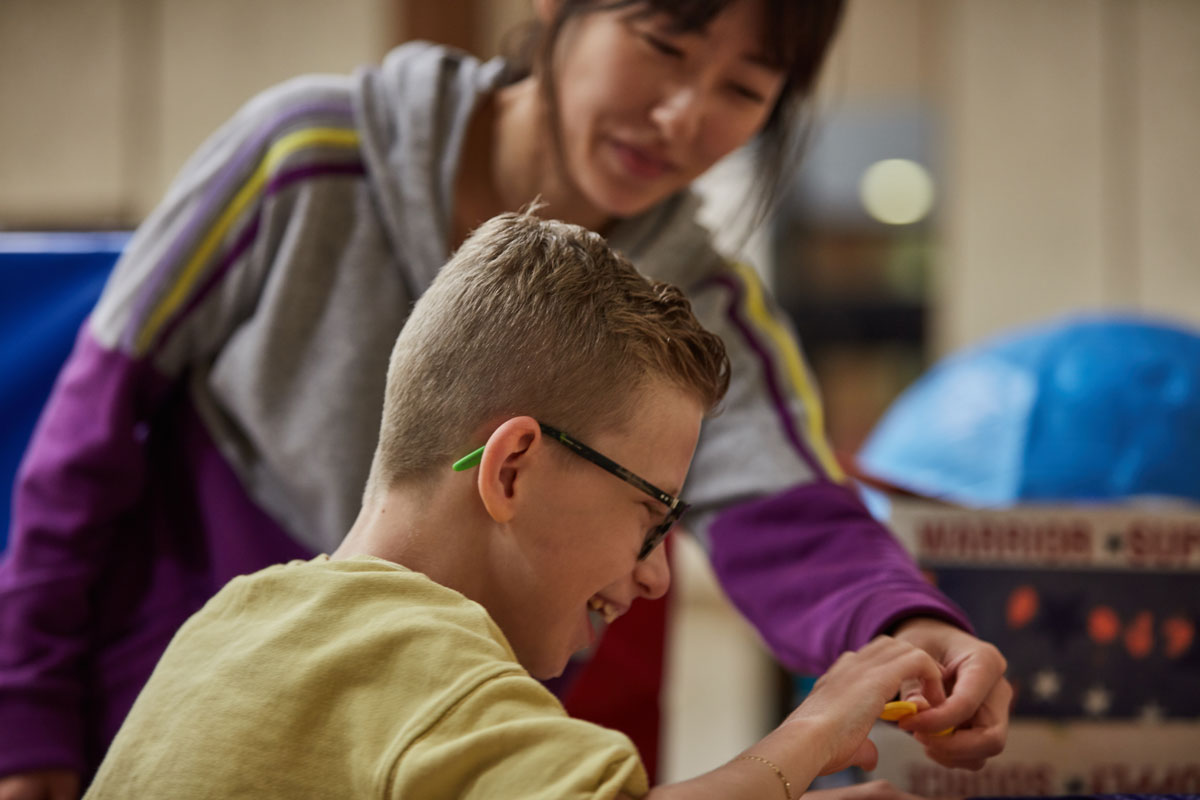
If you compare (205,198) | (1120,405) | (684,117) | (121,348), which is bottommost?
(1120,405)

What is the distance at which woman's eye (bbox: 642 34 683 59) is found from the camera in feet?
3.31

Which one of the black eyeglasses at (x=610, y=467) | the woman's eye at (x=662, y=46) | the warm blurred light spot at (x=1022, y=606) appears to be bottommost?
the warm blurred light spot at (x=1022, y=606)

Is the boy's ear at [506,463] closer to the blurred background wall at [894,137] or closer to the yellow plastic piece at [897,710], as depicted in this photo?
the yellow plastic piece at [897,710]

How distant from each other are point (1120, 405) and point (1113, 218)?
252 cm

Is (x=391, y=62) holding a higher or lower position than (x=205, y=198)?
higher

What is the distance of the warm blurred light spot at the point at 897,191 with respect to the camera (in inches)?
156

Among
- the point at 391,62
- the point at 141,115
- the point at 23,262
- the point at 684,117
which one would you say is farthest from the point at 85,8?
the point at 684,117

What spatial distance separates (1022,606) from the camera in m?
1.25

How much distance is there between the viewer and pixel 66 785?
0.96m

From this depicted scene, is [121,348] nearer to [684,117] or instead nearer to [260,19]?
[684,117]

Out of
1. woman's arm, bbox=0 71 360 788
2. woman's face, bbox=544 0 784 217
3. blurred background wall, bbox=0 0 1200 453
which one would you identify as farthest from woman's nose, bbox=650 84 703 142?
blurred background wall, bbox=0 0 1200 453

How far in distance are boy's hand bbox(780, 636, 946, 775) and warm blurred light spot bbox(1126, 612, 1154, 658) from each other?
0.55 metres

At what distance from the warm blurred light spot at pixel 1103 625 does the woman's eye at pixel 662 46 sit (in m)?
0.73

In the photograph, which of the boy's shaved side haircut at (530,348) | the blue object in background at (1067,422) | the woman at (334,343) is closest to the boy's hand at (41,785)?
the woman at (334,343)
